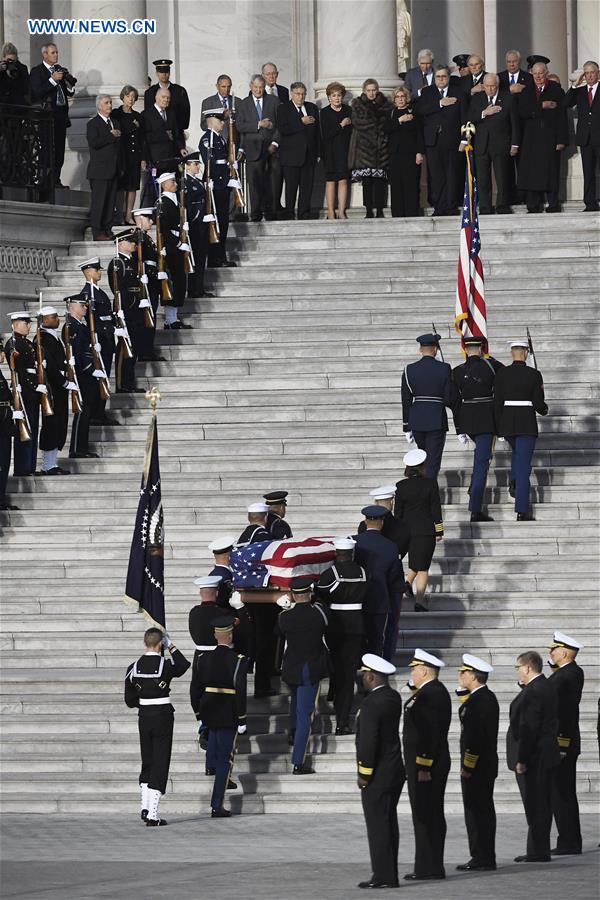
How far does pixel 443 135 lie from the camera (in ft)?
102

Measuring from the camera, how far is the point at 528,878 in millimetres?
16859

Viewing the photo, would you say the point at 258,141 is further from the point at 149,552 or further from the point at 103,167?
the point at 149,552

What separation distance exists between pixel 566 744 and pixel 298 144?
14.4m

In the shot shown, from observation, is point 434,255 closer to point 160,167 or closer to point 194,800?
point 160,167

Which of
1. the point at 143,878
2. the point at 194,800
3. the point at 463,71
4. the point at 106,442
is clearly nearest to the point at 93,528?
the point at 106,442

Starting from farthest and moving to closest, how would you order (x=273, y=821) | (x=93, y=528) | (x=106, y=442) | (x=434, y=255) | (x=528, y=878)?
(x=434, y=255) → (x=106, y=442) → (x=93, y=528) → (x=273, y=821) → (x=528, y=878)

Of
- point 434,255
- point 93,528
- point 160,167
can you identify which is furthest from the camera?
point 160,167

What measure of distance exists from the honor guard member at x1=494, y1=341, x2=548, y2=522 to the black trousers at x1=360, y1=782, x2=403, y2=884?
282 inches

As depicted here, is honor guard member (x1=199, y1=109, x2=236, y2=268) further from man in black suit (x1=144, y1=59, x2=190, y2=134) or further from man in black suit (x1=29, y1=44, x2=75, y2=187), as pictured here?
man in black suit (x1=29, y1=44, x2=75, y2=187)

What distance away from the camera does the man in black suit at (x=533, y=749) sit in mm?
17688

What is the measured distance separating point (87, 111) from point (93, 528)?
34.0ft

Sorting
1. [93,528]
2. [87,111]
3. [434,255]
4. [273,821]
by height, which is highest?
[87,111]

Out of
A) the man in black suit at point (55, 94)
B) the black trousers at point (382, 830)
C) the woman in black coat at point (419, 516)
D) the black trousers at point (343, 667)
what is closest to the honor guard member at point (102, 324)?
the man in black suit at point (55, 94)

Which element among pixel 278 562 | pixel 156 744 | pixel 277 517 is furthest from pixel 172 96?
pixel 156 744
